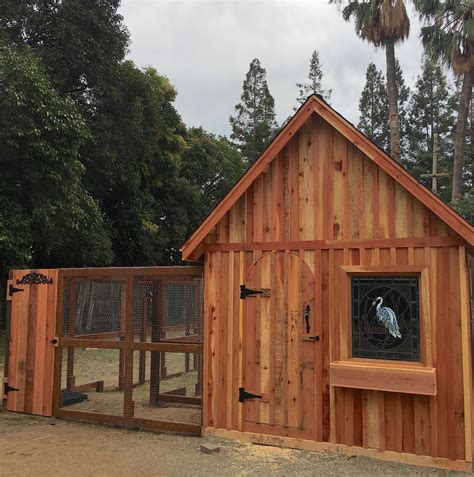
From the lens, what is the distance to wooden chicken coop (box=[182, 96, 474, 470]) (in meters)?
5.35

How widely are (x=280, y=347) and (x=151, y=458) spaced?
1960 mm

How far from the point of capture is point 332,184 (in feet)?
20.2

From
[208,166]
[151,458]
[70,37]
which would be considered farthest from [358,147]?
[208,166]

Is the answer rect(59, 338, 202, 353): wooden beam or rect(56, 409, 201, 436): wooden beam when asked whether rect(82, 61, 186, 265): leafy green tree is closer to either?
rect(59, 338, 202, 353): wooden beam

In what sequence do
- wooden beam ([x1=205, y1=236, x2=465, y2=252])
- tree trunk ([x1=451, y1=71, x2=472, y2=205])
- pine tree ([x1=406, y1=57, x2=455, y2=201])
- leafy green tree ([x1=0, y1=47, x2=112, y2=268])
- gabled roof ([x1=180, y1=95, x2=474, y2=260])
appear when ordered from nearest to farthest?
gabled roof ([x1=180, y1=95, x2=474, y2=260]) < wooden beam ([x1=205, y1=236, x2=465, y2=252]) < leafy green tree ([x1=0, y1=47, x2=112, y2=268]) < tree trunk ([x1=451, y1=71, x2=472, y2=205]) < pine tree ([x1=406, y1=57, x2=455, y2=201])

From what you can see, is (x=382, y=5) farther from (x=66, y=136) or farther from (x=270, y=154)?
(x=270, y=154)

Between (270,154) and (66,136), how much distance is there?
9.80 meters

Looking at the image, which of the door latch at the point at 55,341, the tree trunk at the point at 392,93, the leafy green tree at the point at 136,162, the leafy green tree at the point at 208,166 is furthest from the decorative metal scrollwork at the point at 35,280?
the leafy green tree at the point at 208,166

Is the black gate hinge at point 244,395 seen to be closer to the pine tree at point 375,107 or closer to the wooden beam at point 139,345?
the wooden beam at point 139,345

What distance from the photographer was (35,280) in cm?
761

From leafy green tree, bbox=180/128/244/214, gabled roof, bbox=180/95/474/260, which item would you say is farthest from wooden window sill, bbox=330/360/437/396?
leafy green tree, bbox=180/128/244/214

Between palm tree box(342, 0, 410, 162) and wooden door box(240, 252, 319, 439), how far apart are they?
13.9 m

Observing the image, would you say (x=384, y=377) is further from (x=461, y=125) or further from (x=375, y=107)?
(x=375, y=107)

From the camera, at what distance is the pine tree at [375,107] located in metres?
45.0
